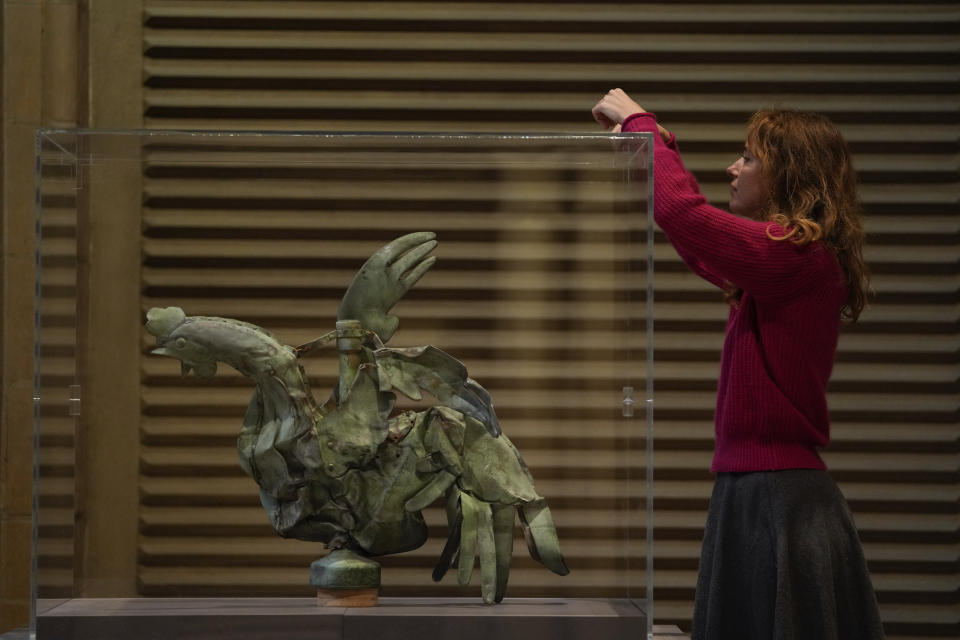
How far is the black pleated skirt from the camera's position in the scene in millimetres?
2656

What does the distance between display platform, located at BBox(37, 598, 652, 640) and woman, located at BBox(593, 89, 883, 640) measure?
33 centimetres

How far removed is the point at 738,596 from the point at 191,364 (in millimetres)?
1233

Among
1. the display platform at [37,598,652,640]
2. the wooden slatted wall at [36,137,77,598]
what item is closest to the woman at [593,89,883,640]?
the display platform at [37,598,652,640]

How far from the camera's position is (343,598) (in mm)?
2533

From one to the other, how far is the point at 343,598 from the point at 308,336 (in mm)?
516

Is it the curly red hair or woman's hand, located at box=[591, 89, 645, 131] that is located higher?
woman's hand, located at box=[591, 89, 645, 131]

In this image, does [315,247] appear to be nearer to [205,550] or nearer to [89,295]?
[89,295]

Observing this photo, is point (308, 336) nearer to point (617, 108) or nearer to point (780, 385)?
point (617, 108)

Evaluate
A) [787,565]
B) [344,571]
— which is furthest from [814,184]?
[344,571]

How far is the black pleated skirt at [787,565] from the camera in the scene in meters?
2.66

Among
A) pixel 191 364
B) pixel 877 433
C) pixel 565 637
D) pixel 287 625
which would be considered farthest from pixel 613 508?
pixel 877 433

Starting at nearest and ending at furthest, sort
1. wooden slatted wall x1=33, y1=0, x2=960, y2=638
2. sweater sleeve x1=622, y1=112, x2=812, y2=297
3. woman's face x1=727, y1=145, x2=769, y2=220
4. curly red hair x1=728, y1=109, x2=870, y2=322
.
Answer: sweater sleeve x1=622, y1=112, x2=812, y2=297, curly red hair x1=728, y1=109, x2=870, y2=322, woman's face x1=727, y1=145, x2=769, y2=220, wooden slatted wall x1=33, y1=0, x2=960, y2=638

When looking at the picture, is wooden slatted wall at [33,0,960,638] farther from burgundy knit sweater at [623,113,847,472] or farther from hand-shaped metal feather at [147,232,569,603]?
hand-shaped metal feather at [147,232,569,603]

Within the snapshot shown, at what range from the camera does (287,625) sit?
248cm
